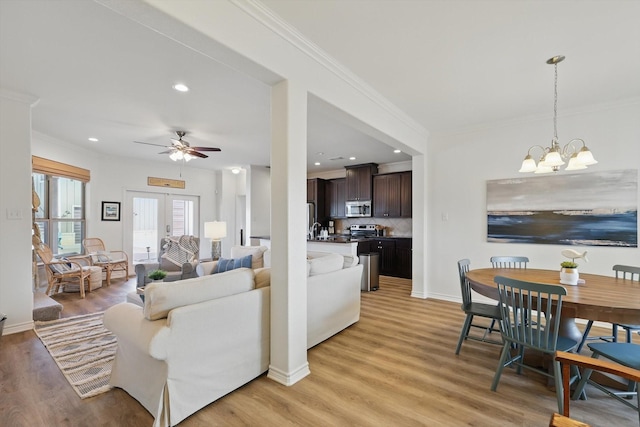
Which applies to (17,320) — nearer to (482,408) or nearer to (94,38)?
(94,38)

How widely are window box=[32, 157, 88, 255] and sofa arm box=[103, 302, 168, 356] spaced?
4.46 metres

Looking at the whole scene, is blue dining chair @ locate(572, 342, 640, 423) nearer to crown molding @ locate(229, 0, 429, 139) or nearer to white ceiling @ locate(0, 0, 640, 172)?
white ceiling @ locate(0, 0, 640, 172)

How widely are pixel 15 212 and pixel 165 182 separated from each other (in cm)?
406

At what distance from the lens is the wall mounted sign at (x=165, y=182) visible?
7143mm

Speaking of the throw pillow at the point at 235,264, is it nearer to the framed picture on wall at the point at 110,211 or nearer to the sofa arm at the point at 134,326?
the sofa arm at the point at 134,326

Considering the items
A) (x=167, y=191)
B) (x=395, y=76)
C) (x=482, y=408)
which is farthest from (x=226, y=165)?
(x=482, y=408)

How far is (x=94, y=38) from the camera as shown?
228cm

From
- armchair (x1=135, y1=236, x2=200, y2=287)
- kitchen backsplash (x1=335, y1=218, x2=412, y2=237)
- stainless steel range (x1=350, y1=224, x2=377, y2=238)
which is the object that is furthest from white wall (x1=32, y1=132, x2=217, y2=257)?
kitchen backsplash (x1=335, y1=218, x2=412, y2=237)

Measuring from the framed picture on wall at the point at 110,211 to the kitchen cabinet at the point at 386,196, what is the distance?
5959mm

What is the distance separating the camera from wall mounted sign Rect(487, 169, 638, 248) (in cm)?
352

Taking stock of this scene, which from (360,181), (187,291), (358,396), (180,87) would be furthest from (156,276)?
(360,181)

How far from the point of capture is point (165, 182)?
291 inches

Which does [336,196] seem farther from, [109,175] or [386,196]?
[109,175]

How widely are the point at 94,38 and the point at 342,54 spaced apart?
6.51 ft
